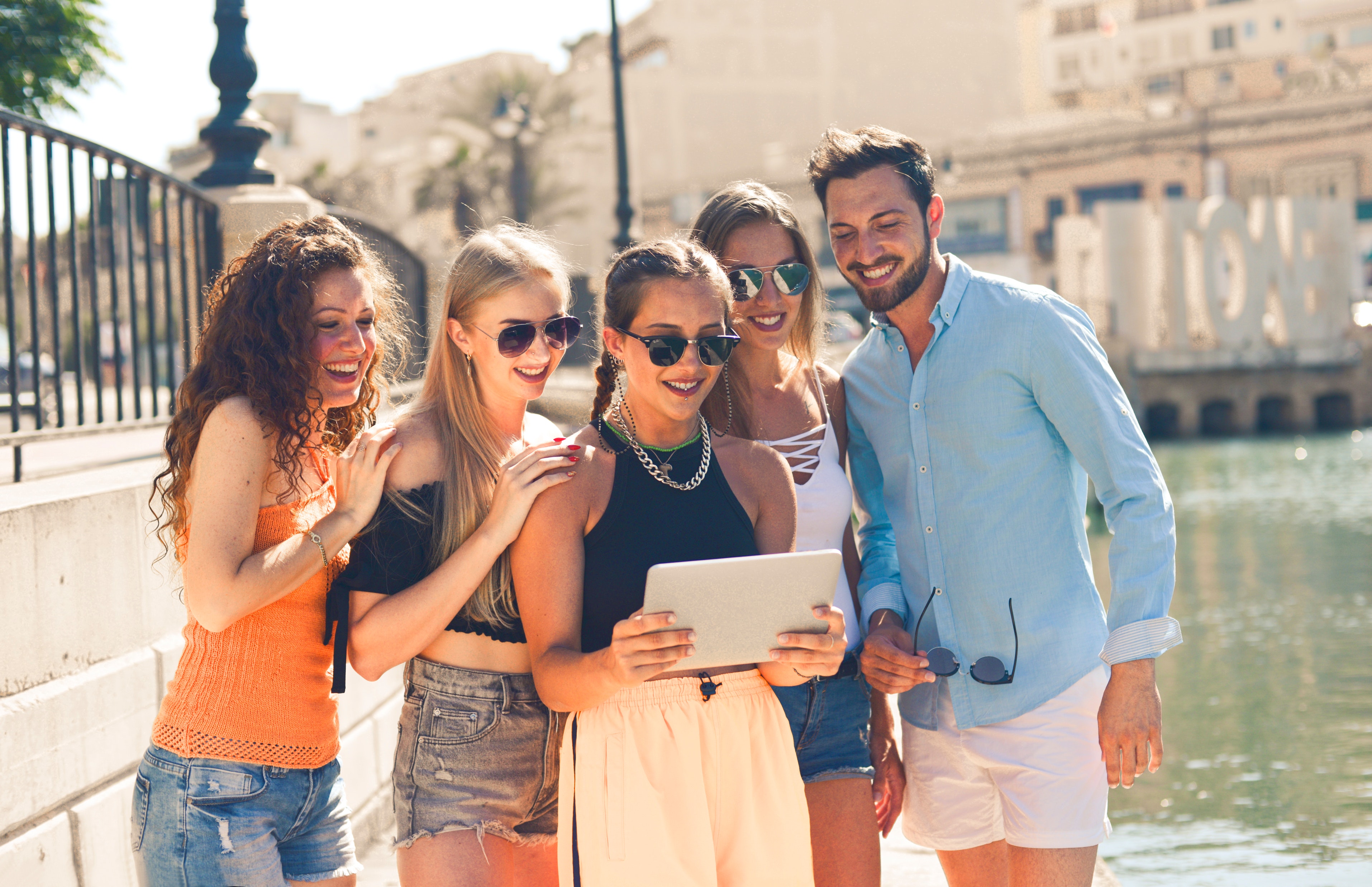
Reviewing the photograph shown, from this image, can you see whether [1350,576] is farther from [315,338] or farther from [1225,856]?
[315,338]

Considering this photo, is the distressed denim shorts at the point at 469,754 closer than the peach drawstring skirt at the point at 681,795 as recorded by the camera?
No

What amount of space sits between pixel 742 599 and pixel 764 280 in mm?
1278

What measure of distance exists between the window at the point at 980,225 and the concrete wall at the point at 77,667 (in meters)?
49.3

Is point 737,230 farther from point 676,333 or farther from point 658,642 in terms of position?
point 658,642

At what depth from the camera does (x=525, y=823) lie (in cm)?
284

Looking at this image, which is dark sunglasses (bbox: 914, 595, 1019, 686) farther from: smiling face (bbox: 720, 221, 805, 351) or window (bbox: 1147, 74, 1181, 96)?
window (bbox: 1147, 74, 1181, 96)

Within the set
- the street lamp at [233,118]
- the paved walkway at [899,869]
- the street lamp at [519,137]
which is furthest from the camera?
the street lamp at [519,137]

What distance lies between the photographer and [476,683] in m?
2.75

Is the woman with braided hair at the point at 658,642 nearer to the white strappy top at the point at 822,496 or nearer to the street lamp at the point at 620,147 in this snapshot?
the white strappy top at the point at 822,496

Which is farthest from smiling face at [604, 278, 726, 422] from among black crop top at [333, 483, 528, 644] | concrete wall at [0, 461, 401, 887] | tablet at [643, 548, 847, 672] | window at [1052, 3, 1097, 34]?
window at [1052, 3, 1097, 34]

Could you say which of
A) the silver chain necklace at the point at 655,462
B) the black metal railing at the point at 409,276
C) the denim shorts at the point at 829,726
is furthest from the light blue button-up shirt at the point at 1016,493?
the black metal railing at the point at 409,276

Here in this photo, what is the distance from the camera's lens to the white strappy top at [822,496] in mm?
3213

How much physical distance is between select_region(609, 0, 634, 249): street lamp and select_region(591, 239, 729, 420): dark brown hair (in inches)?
399

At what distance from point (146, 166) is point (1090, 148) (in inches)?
1966
